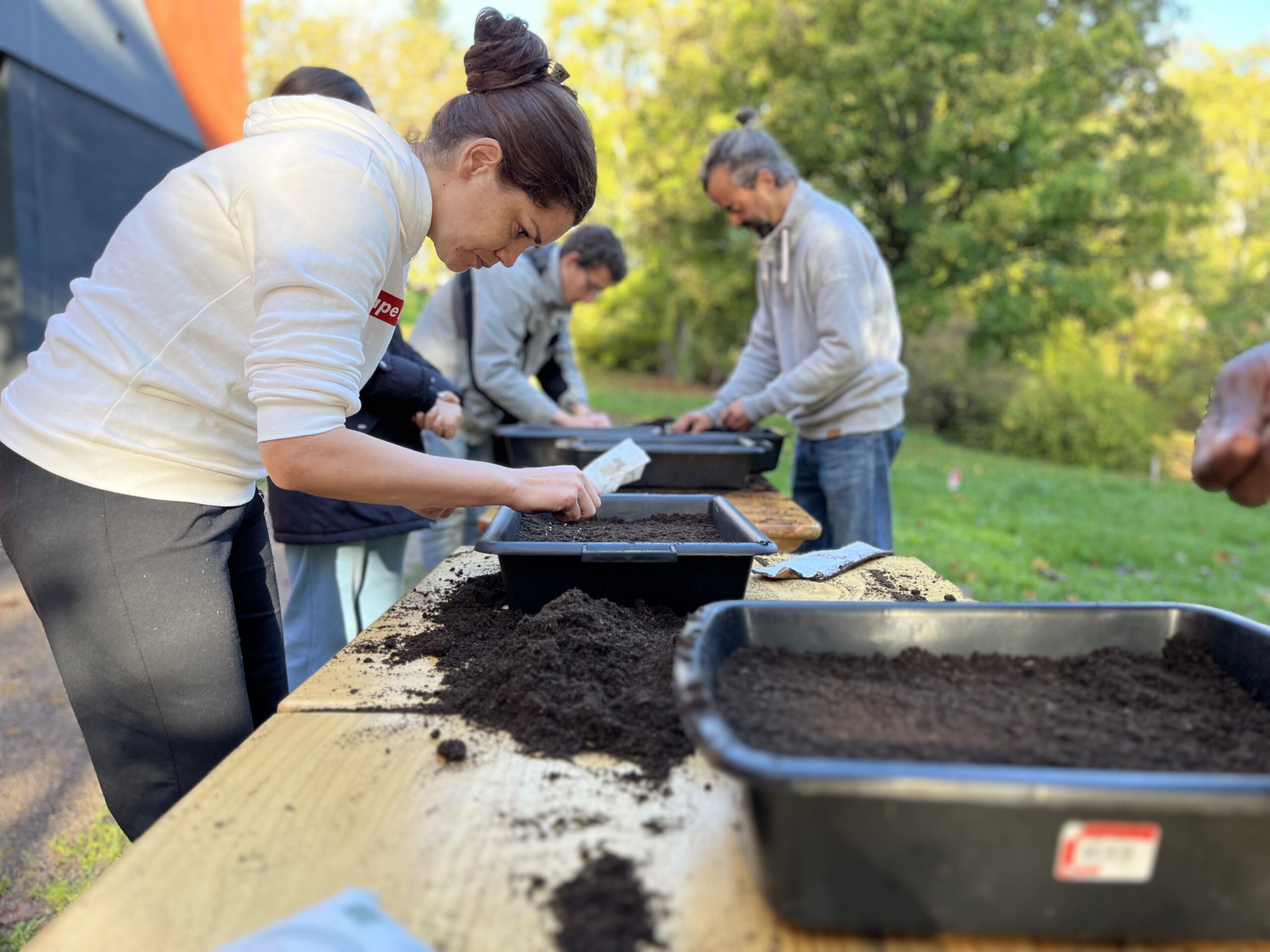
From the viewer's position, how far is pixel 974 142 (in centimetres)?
1198

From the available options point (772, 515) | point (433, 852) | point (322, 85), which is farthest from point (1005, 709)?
point (322, 85)

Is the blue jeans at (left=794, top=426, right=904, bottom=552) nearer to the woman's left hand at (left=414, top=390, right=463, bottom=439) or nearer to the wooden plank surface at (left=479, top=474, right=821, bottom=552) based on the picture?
the wooden plank surface at (left=479, top=474, right=821, bottom=552)

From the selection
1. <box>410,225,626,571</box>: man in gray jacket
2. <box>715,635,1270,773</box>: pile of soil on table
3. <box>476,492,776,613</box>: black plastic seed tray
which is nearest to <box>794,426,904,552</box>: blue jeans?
<box>410,225,626,571</box>: man in gray jacket

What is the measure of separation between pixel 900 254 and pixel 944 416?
4.41 m

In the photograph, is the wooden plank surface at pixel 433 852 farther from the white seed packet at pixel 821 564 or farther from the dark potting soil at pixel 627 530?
the white seed packet at pixel 821 564

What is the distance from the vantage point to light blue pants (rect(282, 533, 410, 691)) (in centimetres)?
280

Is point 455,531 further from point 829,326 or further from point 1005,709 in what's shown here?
point 1005,709

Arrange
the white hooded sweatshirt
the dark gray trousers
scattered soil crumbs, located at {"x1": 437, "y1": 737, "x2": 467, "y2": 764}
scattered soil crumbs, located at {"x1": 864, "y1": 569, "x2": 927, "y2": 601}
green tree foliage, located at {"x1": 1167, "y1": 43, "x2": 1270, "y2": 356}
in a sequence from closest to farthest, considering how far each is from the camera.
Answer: scattered soil crumbs, located at {"x1": 437, "y1": 737, "x2": 467, "y2": 764} < the white hooded sweatshirt < the dark gray trousers < scattered soil crumbs, located at {"x1": 864, "y1": 569, "x2": 927, "y2": 601} < green tree foliage, located at {"x1": 1167, "y1": 43, "x2": 1270, "y2": 356}

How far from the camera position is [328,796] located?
1.06 metres

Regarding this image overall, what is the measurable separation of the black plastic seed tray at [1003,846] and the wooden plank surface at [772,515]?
4.67 feet

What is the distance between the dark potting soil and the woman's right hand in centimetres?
17

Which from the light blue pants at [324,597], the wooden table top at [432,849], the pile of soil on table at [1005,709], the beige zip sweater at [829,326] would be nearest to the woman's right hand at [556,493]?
the wooden table top at [432,849]

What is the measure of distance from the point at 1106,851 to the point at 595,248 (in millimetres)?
3243

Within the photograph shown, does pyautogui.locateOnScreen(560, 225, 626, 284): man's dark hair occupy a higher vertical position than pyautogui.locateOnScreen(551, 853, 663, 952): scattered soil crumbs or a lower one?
higher
